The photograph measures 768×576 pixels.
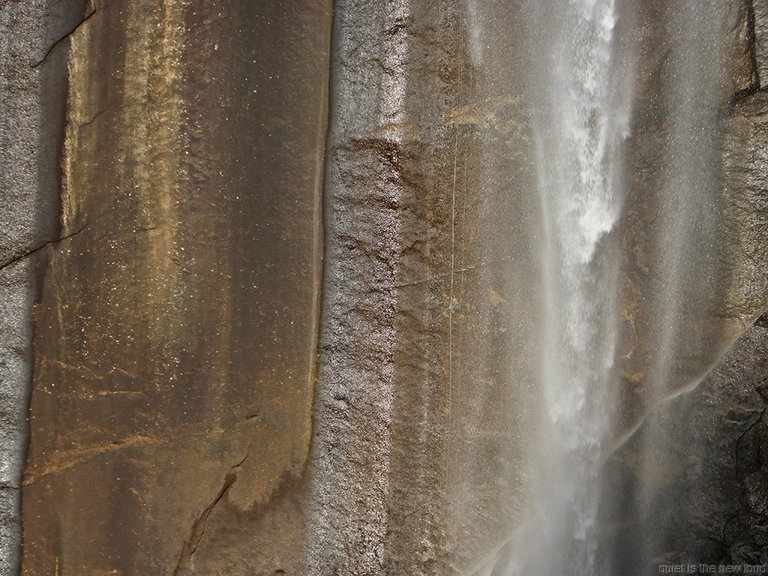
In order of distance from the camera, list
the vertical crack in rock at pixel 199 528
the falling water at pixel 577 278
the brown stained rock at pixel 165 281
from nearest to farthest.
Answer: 1. the brown stained rock at pixel 165 281
2. the vertical crack in rock at pixel 199 528
3. the falling water at pixel 577 278

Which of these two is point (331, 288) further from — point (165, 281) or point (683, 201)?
point (683, 201)

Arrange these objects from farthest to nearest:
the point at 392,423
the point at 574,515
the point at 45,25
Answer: the point at 574,515
the point at 392,423
the point at 45,25

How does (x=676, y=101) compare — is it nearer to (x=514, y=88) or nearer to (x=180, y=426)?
(x=514, y=88)

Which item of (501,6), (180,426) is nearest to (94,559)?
(180,426)

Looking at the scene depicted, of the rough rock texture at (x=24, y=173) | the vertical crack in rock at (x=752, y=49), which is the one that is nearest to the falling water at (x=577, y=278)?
the vertical crack in rock at (x=752, y=49)

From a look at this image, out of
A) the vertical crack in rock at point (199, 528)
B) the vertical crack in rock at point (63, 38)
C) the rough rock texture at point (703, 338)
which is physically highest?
the vertical crack in rock at point (63, 38)

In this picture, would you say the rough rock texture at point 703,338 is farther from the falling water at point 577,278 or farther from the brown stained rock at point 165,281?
the brown stained rock at point 165,281
